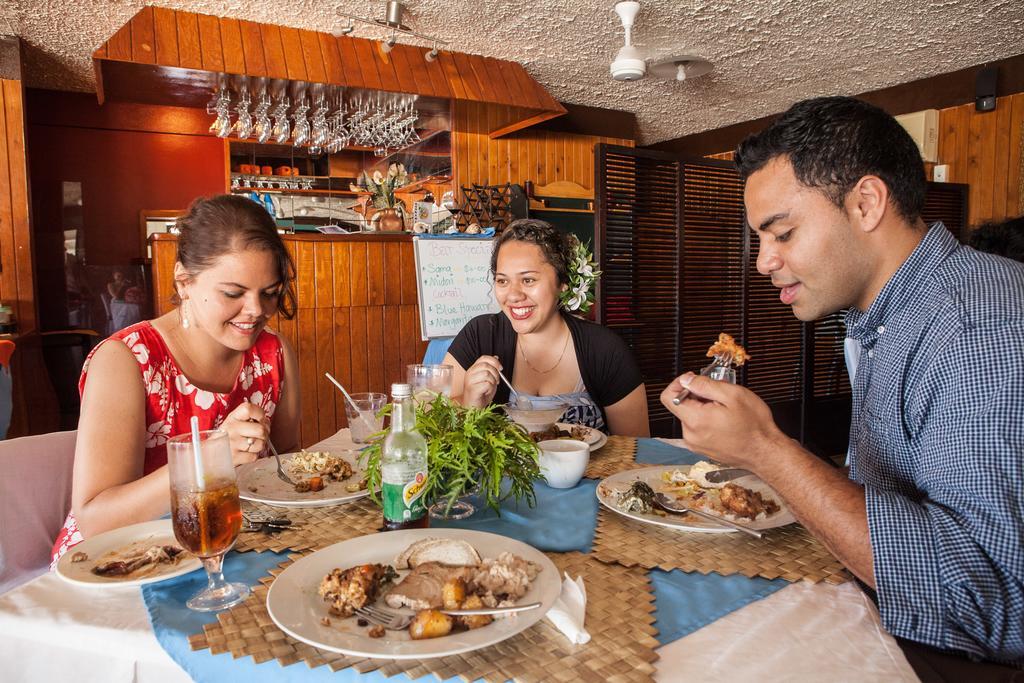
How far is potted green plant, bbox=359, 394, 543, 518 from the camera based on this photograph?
3.75 ft

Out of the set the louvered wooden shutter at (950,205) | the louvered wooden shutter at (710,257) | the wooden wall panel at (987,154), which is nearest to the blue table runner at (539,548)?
the louvered wooden shutter at (710,257)

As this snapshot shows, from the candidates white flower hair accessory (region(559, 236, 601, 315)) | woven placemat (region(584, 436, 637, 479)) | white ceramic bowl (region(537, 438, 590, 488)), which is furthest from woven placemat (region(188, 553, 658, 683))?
white flower hair accessory (region(559, 236, 601, 315))

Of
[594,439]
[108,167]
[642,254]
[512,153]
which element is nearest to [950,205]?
[642,254]

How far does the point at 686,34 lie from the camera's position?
4.71 meters

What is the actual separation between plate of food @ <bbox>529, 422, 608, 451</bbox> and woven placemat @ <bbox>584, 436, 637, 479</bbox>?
0.07 feet

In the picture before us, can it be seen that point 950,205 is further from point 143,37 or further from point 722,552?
point 143,37

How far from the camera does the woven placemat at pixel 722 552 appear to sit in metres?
1.02

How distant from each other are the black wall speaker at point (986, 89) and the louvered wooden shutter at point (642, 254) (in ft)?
9.36

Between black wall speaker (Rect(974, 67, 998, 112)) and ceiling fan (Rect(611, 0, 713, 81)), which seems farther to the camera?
black wall speaker (Rect(974, 67, 998, 112))

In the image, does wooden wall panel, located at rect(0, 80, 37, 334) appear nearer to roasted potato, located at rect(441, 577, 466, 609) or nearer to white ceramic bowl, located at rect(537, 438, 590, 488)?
white ceramic bowl, located at rect(537, 438, 590, 488)

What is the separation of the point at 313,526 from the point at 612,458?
0.78 meters

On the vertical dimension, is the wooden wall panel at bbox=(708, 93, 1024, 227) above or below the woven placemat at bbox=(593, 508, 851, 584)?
above

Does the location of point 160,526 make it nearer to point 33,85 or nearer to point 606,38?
point 606,38

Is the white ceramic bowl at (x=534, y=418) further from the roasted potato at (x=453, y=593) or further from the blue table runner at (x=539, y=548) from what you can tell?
the roasted potato at (x=453, y=593)
